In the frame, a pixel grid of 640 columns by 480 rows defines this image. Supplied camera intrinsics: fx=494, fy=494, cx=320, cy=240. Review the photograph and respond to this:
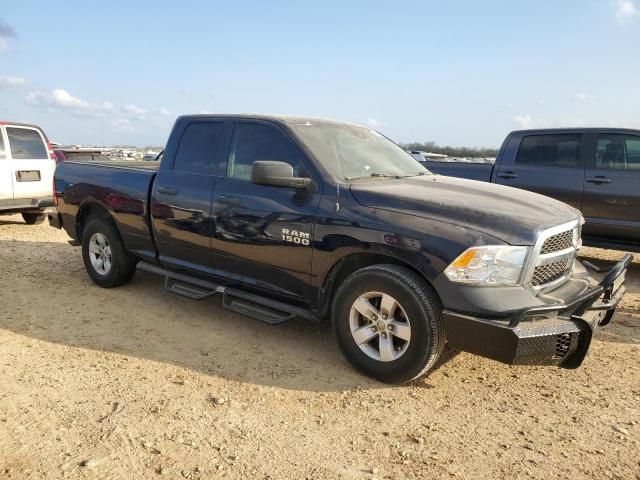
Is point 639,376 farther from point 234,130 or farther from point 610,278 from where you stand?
point 234,130

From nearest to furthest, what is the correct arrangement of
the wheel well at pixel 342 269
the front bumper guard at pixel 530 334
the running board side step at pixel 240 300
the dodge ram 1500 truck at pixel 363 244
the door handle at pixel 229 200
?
1. the front bumper guard at pixel 530 334
2. the dodge ram 1500 truck at pixel 363 244
3. the wheel well at pixel 342 269
4. the running board side step at pixel 240 300
5. the door handle at pixel 229 200

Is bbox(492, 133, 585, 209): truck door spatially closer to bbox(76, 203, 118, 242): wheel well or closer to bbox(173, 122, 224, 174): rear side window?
bbox(173, 122, 224, 174): rear side window

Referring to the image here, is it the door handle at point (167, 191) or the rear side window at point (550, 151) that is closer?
the door handle at point (167, 191)

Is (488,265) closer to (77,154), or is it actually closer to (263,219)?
(263,219)

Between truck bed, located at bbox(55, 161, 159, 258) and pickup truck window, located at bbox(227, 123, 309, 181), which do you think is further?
truck bed, located at bbox(55, 161, 159, 258)

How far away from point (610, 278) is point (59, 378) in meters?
4.00

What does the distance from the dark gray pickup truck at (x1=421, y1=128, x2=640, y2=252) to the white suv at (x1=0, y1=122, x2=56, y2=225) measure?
777 cm

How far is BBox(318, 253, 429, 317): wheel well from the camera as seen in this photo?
353 cm

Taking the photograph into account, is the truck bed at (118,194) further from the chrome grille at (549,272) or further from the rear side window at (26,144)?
the rear side window at (26,144)

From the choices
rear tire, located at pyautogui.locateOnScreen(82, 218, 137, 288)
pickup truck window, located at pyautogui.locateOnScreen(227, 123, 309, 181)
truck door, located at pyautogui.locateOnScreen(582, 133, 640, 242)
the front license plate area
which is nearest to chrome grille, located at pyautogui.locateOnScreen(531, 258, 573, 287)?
pickup truck window, located at pyautogui.locateOnScreen(227, 123, 309, 181)

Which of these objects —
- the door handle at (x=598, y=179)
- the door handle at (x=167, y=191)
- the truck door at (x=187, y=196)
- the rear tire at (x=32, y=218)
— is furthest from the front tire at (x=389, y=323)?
the rear tire at (x=32, y=218)

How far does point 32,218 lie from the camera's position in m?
10.2

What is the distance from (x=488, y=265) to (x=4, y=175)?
870cm

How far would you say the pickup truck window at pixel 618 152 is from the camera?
639cm
